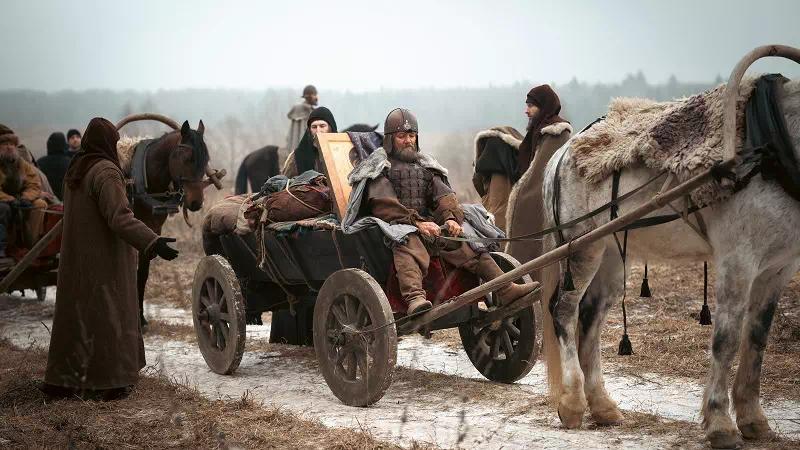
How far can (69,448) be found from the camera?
5.62 metres

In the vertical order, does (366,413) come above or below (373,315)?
below

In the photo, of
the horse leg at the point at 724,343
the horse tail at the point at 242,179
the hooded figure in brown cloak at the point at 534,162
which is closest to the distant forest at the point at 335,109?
the horse tail at the point at 242,179

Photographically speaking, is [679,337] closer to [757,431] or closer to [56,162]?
[757,431]

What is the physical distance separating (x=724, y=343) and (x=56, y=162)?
12172mm

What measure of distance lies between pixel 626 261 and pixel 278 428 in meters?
2.56

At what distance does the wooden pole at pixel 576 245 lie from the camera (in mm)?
5582

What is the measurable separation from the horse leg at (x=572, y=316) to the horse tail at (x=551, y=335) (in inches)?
1.3

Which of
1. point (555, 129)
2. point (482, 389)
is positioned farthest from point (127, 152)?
point (482, 389)

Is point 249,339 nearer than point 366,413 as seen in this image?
No

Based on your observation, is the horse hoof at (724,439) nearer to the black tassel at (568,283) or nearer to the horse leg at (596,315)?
the horse leg at (596,315)

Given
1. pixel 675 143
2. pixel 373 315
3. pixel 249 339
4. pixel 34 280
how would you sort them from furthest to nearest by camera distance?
pixel 34 280 → pixel 249 339 → pixel 373 315 → pixel 675 143

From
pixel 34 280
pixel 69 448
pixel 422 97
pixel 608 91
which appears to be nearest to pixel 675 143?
pixel 69 448

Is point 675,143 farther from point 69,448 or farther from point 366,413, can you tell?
point 69,448

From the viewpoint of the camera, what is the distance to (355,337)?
7117 mm
